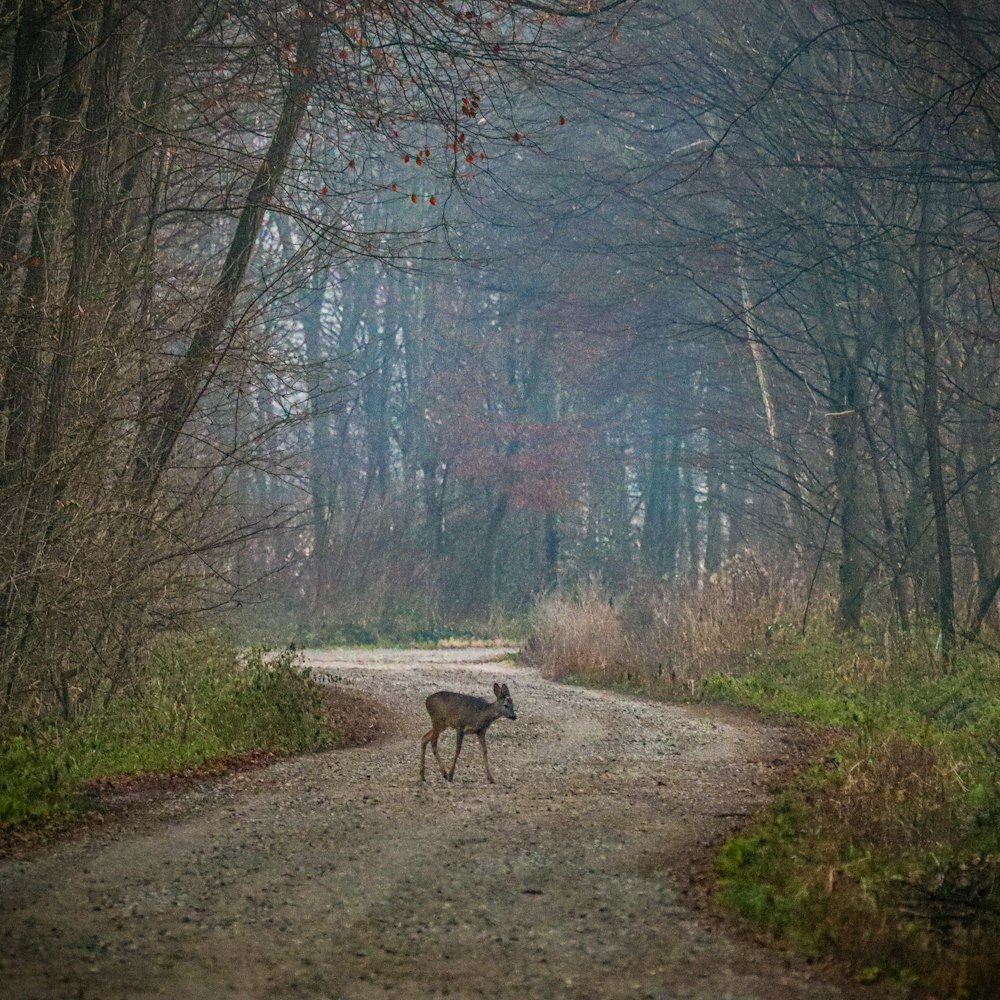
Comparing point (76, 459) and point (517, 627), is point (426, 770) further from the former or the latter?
point (517, 627)

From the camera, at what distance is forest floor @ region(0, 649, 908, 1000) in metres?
6.07

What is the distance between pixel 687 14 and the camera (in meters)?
23.0

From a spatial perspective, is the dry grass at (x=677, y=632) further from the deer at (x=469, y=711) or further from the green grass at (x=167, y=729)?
the deer at (x=469, y=711)

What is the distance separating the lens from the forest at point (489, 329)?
12961 millimetres

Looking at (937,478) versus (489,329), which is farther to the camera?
(489,329)

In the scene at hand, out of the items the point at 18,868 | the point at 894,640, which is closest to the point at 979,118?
the point at 894,640

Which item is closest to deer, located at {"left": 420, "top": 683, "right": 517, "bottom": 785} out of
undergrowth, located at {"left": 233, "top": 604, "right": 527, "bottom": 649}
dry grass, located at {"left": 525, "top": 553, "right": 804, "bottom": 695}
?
dry grass, located at {"left": 525, "top": 553, "right": 804, "bottom": 695}

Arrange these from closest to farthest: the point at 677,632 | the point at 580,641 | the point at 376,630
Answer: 1. the point at 677,632
2. the point at 580,641
3. the point at 376,630

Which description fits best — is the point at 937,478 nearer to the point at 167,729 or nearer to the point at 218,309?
the point at 218,309

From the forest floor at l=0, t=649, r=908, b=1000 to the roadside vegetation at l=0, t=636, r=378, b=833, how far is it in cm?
45

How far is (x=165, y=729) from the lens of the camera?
13242 millimetres

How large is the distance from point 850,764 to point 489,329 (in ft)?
121

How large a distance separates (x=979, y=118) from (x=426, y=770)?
9.58m

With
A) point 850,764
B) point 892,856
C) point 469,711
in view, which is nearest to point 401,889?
point 892,856
